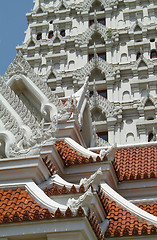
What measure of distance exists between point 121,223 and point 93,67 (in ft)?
48.2

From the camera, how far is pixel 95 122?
2075cm

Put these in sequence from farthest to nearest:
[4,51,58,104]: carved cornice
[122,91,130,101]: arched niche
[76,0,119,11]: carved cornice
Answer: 1. [76,0,119,11]: carved cornice
2. [122,91,130,101]: arched niche
3. [4,51,58,104]: carved cornice

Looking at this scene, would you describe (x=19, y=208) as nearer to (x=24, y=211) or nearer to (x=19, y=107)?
(x=24, y=211)

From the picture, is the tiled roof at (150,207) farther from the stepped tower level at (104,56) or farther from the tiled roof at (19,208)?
the stepped tower level at (104,56)

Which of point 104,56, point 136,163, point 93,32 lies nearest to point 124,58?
point 104,56

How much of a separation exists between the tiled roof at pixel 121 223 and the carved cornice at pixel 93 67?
13.3 m

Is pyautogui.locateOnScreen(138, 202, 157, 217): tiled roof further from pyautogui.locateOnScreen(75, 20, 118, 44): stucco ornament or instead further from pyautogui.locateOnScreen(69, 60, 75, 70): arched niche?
pyautogui.locateOnScreen(75, 20, 118, 44): stucco ornament

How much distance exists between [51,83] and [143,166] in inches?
481

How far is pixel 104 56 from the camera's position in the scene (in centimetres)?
2412

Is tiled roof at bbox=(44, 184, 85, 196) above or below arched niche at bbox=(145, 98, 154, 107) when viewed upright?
below

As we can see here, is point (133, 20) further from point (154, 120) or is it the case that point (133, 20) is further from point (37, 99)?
point (37, 99)

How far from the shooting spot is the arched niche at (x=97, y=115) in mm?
21128

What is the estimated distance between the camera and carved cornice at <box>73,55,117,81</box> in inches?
889

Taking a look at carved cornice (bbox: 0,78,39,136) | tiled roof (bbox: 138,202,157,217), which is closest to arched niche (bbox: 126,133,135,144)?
carved cornice (bbox: 0,78,39,136)
